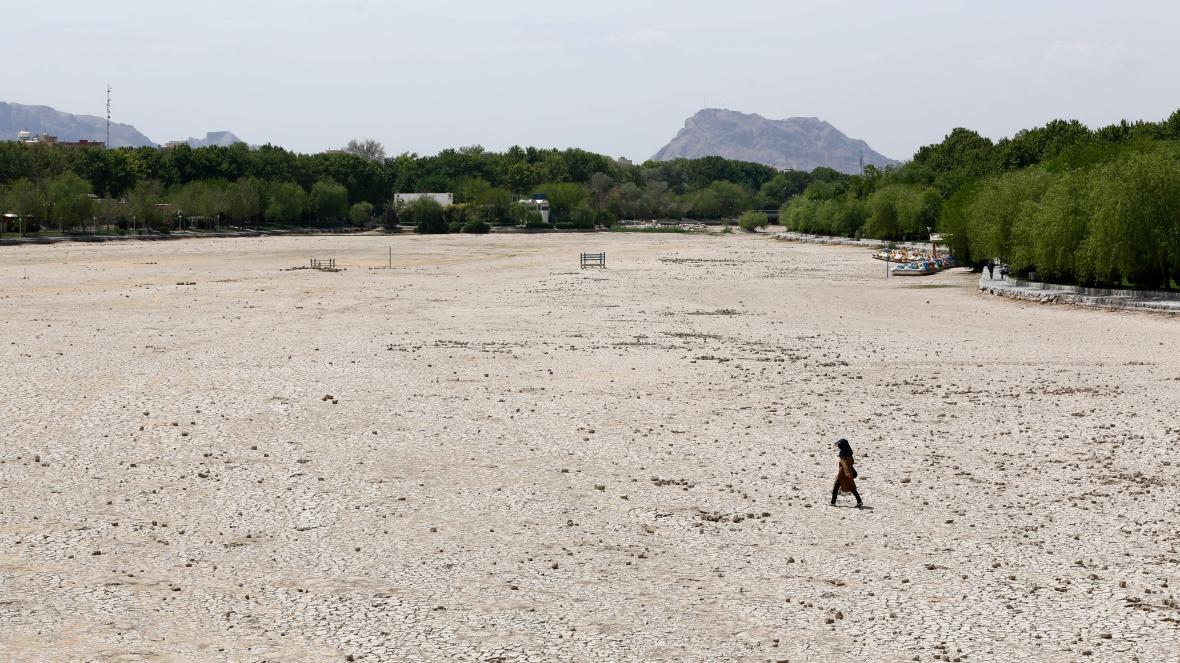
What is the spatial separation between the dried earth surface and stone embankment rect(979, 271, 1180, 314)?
746 cm

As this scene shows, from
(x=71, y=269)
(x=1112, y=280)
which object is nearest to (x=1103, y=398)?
(x=1112, y=280)

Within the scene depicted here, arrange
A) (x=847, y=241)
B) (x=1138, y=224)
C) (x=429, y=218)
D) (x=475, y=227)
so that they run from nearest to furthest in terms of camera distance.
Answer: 1. (x=1138, y=224)
2. (x=847, y=241)
3. (x=475, y=227)
4. (x=429, y=218)

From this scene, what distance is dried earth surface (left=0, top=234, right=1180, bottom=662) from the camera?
12.6 m

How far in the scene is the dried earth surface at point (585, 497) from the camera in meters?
12.6

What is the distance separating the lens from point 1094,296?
2055 inches

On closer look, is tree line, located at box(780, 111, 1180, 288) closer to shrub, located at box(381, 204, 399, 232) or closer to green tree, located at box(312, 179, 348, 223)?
shrub, located at box(381, 204, 399, 232)

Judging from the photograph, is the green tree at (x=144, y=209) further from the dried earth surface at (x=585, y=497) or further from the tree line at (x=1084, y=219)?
the dried earth surface at (x=585, y=497)

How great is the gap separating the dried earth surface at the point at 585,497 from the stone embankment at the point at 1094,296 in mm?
7459

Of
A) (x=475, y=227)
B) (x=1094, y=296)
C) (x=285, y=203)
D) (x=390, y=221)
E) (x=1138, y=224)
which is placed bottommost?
(x=1094, y=296)

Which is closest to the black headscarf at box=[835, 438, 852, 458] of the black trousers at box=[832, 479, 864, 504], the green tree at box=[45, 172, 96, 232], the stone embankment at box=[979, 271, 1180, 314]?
the black trousers at box=[832, 479, 864, 504]

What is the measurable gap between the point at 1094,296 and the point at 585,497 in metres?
41.3

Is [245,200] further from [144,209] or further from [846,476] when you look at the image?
[846,476]

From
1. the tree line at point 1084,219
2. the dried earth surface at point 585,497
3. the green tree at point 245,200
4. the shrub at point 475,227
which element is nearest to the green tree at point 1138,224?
the tree line at point 1084,219

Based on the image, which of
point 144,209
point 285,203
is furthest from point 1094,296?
point 285,203
